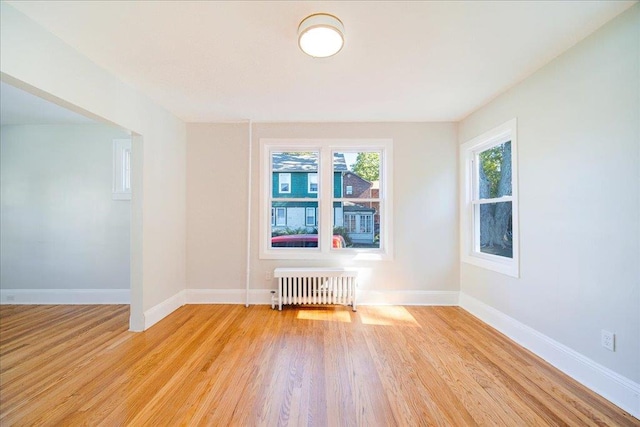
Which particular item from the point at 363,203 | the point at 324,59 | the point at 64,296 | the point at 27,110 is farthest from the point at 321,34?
the point at 64,296

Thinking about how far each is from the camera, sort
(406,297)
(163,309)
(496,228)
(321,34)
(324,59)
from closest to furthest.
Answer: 1. (321,34)
2. (324,59)
3. (496,228)
4. (163,309)
5. (406,297)

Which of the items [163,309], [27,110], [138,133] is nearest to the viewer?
[138,133]

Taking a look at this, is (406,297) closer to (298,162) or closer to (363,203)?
(363,203)

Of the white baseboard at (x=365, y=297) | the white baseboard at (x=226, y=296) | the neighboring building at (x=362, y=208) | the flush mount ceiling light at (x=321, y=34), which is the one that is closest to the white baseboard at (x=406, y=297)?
the white baseboard at (x=365, y=297)

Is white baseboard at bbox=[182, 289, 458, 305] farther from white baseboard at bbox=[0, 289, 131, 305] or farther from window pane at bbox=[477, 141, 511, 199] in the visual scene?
window pane at bbox=[477, 141, 511, 199]

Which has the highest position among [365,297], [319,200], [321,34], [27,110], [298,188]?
[27,110]

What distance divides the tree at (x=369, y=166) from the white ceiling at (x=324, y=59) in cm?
85

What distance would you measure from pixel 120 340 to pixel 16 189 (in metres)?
3.04

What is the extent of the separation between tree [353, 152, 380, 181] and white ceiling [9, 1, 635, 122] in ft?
2.80

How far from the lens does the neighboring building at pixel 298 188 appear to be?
3.80 metres

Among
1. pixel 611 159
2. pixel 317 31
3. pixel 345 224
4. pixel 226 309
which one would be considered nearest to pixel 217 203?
pixel 226 309

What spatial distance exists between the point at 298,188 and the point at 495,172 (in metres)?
2.46

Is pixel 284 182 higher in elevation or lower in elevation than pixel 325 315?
higher

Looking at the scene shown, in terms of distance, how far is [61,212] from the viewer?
3.70 m
